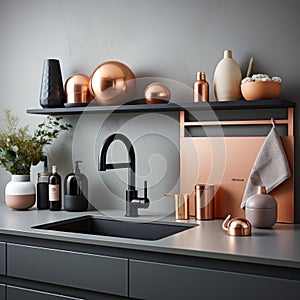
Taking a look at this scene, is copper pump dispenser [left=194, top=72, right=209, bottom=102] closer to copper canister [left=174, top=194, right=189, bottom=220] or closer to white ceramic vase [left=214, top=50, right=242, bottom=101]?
white ceramic vase [left=214, top=50, right=242, bottom=101]

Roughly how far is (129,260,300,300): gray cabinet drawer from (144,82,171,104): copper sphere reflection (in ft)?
2.91

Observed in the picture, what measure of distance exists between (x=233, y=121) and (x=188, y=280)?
91cm

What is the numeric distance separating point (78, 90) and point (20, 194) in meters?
0.62

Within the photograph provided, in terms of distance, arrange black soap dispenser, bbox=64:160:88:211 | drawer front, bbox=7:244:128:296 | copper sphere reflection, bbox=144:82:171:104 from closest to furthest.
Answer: drawer front, bbox=7:244:128:296 < copper sphere reflection, bbox=144:82:171:104 < black soap dispenser, bbox=64:160:88:211

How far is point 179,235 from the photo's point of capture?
202 centimetres

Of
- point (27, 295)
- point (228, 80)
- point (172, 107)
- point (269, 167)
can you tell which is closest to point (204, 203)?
point (269, 167)

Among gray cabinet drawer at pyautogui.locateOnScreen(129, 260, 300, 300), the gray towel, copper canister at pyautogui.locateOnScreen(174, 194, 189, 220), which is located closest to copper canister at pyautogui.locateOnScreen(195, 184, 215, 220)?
copper canister at pyautogui.locateOnScreen(174, 194, 189, 220)

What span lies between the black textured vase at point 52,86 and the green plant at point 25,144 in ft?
0.63

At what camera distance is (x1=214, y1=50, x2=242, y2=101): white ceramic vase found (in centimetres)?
232

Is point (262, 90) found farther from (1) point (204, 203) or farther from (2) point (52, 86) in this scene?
(2) point (52, 86)

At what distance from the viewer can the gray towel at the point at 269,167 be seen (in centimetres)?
228

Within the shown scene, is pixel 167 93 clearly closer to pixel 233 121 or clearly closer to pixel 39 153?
pixel 233 121

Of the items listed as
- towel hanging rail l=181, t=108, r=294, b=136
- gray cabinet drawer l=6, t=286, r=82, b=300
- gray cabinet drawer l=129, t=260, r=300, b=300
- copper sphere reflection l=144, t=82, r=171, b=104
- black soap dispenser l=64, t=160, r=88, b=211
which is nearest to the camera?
gray cabinet drawer l=129, t=260, r=300, b=300

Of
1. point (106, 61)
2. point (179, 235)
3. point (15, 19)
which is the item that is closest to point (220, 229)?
point (179, 235)
